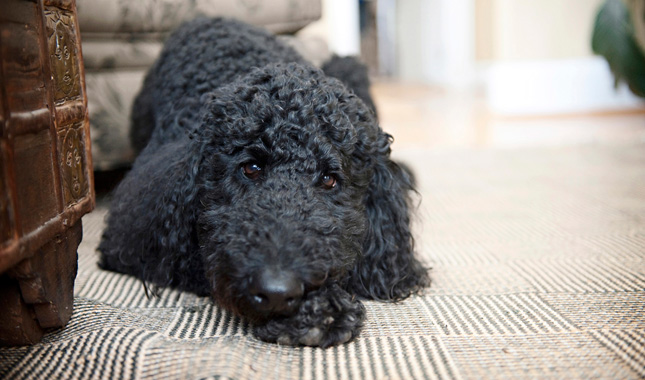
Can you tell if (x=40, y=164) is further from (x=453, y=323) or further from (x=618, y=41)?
(x=618, y=41)

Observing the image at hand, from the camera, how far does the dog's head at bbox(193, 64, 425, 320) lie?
3.37 feet

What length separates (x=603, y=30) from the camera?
13.6ft

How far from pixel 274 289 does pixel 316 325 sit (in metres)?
0.15

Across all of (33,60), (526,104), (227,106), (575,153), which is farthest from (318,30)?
(33,60)

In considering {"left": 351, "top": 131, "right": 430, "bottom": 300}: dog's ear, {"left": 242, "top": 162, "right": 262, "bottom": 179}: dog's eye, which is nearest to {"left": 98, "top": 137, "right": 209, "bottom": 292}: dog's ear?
{"left": 242, "top": 162, "right": 262, "bottom": 179}: dog's eye

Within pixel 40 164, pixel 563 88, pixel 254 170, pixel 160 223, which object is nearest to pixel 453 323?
pixel 254 170

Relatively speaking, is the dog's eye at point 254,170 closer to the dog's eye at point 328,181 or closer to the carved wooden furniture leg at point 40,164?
the dog's eye at point 328,181

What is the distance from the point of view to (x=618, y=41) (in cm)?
413

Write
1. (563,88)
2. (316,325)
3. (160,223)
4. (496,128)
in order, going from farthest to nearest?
(563,88) < (496,128) < (160,223) < (316,325)

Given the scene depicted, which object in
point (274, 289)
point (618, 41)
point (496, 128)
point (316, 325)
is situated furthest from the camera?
point (496, 128)

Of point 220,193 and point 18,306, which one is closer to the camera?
point 18,306

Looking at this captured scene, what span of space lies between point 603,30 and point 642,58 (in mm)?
366

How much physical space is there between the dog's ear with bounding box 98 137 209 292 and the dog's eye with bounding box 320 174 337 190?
0.97 ft

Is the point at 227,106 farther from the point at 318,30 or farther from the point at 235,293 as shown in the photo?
the point at 318,30
